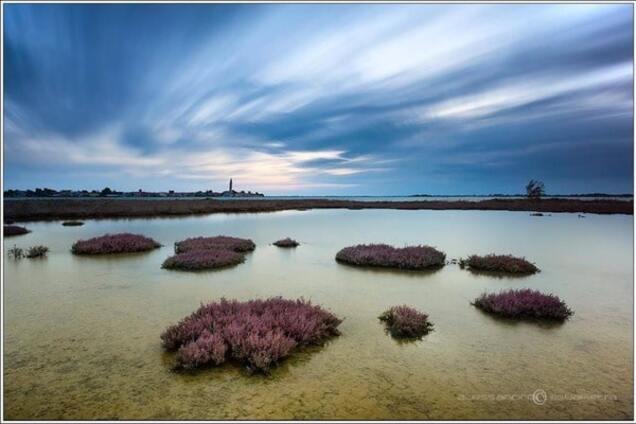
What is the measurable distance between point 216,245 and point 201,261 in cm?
459

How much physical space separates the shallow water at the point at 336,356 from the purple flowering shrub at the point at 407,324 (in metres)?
0.27

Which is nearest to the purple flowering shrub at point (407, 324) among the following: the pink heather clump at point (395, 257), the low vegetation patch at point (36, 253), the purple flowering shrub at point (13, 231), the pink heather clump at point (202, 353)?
the pink heather clump at point (202, 353)

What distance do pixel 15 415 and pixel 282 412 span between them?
143 inches

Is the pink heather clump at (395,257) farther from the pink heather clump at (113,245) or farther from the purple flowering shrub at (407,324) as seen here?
the pink heather clump at (113,245)

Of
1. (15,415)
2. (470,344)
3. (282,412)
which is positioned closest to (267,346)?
(282,412)

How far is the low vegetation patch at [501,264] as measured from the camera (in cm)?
1552

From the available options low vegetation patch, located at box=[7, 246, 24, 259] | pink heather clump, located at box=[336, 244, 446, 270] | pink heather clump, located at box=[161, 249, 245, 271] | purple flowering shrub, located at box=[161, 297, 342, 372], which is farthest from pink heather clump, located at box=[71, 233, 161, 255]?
purple flowering shrub, located at box=[161, 297, 342, 372]

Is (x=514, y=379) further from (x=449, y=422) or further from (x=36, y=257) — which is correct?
(x=36, y=257)

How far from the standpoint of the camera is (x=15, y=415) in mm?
5164

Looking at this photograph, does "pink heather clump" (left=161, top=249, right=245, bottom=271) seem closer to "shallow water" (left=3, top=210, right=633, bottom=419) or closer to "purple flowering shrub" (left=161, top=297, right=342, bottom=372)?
"shallow water" (left=3, top=210, right=633, bottom=419)

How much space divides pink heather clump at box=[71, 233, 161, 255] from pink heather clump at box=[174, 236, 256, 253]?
1731 mm

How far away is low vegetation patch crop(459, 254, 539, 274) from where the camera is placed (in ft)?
50.9

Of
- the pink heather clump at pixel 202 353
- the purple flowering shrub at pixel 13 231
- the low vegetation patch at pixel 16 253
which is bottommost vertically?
the pink heather clump at pixel 202 353

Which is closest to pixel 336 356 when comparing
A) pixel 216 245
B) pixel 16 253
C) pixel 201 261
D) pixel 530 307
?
pixel 530 307
